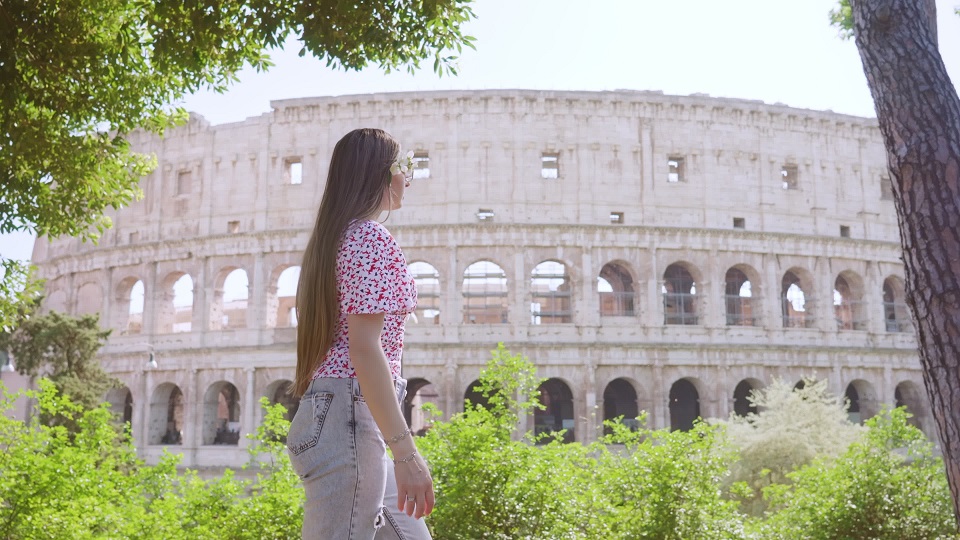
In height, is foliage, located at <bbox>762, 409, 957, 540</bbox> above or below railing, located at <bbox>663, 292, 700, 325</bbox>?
below

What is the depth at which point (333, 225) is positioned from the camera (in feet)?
9.23

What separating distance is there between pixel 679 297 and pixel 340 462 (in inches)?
1248

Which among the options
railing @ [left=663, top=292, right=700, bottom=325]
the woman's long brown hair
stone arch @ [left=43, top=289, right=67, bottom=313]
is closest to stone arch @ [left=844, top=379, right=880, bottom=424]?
railing @ [left=663, top=292, right=700, bottom=325]

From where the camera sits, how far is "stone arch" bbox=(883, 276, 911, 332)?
33.8m

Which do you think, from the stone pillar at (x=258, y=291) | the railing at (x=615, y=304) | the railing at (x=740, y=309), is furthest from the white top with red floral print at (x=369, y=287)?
the railing at (x=740, y=309)

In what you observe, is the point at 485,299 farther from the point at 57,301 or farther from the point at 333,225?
the point at 333,225

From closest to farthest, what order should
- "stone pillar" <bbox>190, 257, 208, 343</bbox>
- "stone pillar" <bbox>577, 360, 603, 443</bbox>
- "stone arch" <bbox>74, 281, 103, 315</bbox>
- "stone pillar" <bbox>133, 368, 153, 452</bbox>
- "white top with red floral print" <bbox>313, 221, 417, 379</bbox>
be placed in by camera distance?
"white top with red floral print" <bbox>313, 221, 417, 379</bbox> → "stone pillar" <bbox>577, 360, 603, 443</bbox> → "stone pillar" <bbox>133, 368, 153, 452</bbox> → "stone pillar" <bbox>190, 257, 208, 343</bbox> → "stone arch" <bbox>74, 281, 103, 315</bbox>

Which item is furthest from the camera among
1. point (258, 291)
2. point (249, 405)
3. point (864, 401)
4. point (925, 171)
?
point (864, 401)

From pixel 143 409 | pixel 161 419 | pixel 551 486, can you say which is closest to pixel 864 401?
pixel 161 419

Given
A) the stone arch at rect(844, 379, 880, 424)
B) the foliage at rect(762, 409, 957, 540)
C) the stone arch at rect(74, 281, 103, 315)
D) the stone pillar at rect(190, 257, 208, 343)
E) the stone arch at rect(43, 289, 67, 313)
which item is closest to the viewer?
the foliage at rect(762, 409, 957, 540)

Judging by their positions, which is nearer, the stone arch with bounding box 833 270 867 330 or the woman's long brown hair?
the woman's long brown hair

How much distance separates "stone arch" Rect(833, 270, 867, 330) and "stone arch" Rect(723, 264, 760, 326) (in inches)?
131

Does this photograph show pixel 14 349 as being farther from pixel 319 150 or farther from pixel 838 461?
pixel 838 461

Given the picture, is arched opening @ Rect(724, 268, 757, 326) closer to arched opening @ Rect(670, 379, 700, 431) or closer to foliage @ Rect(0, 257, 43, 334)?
arched opening @ Rect(670, 379, 700, 431)
